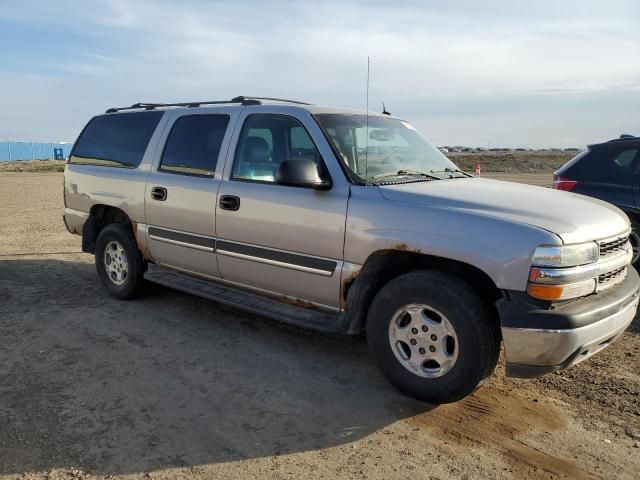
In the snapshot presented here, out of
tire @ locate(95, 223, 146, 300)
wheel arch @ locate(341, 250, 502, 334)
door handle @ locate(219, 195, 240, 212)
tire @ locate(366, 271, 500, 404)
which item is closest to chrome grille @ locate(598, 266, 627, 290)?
tire @ locate(366, 271, 500, 404)

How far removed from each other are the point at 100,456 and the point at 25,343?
2.07 metres

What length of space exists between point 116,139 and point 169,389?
10.6ft

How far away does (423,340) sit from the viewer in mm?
3615

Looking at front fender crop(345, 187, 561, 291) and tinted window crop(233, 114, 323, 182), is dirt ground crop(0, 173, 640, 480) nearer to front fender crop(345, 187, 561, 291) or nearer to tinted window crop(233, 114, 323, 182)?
front fender crop(345, 187, 561, 291)

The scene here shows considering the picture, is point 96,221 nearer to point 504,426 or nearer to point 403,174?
A: point 403,174

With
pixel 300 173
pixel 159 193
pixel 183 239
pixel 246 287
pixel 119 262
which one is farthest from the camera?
pixel 119 262

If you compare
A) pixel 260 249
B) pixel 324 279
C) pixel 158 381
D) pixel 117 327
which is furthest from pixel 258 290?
pixel 117 327

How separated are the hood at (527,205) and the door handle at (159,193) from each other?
230 centimetres

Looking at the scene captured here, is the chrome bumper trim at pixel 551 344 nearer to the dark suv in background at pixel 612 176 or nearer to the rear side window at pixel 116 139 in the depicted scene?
the dark suv in background at pixel 612 176

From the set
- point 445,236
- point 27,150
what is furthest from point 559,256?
point 27,150

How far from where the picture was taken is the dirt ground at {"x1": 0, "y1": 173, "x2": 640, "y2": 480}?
2998 mm

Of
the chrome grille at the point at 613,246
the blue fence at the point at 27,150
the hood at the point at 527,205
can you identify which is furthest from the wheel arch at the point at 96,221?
the blue fence at the point at 27,150

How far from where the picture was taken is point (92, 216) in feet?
20.4

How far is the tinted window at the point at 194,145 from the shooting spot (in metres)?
4.93
